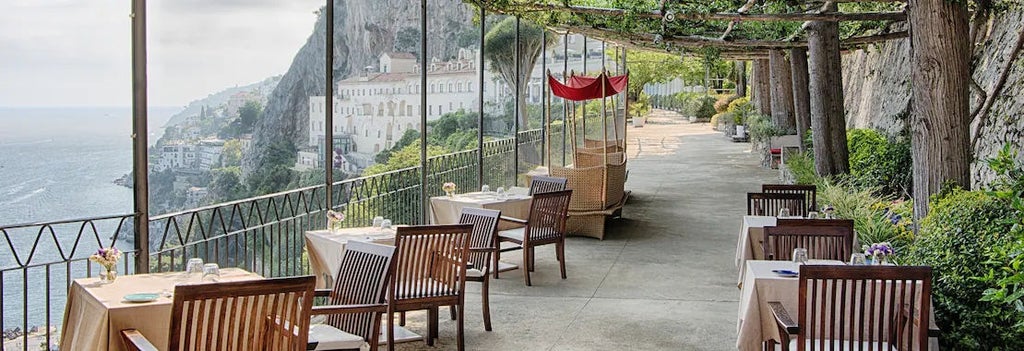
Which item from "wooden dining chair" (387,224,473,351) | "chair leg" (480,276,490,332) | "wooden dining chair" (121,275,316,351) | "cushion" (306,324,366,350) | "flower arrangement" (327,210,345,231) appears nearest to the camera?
"wooden dining chair" (121,275,316,351)

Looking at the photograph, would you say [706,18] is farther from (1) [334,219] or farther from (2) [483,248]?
(1) [334,219]

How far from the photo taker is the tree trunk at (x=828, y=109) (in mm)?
11969

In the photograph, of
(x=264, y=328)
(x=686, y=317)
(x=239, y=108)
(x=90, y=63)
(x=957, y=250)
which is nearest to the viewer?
(x=264, y=328)

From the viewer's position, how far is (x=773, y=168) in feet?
64.3

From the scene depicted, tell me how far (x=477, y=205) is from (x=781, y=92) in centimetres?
1227

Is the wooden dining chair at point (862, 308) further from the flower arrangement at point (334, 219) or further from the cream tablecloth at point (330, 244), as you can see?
the flower arrangement at point (334, 219)

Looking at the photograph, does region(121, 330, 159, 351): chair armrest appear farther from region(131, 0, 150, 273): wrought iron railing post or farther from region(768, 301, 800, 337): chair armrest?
region(768, 301, 800, 337): chair armrest

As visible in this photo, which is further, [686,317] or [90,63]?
[686,317]

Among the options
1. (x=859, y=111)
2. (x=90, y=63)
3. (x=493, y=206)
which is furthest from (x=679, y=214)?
(x=90, y=63)

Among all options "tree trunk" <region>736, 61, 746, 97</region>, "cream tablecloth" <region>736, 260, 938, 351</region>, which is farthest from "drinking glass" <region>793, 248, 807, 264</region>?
"tree trunk" <region>736, 61, 746, 97</region>

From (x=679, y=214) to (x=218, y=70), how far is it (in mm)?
6368

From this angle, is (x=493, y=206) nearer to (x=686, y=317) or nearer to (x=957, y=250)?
(x=686, y=317)

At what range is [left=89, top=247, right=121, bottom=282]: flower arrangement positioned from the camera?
15.7 ft

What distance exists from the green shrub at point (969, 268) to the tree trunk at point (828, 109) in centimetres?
628
